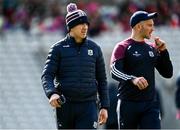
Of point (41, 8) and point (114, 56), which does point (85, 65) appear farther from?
point (41, 8)

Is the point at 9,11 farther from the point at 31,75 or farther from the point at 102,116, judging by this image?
the point at 102,116

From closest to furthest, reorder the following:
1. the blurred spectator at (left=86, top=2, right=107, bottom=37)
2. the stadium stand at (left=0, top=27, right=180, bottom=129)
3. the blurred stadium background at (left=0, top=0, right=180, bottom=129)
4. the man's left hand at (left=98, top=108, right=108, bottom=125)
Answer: the man's left hand at (left=98, top=108, right=108, bottom=125)
the stadium stand at (left=0, top=27, right=180, bottom=129)
the blurred stadium background at (left=0, top=0, right=180, bottom=129)
the blurred spectator at (left=86, top=2, right=107, bottom=37)

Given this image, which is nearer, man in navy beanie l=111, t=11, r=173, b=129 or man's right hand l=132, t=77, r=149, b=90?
man's right hand l=132, t=77, r=149, b=90

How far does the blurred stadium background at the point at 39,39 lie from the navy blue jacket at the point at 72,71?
8.09m

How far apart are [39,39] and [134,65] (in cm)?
863

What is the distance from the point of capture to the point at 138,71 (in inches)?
399

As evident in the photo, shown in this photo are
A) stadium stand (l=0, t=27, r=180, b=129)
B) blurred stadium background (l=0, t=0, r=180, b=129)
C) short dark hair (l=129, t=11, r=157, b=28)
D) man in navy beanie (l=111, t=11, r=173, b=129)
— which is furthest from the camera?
blurred stadium background (l=0, t=0, r=180, b=129)

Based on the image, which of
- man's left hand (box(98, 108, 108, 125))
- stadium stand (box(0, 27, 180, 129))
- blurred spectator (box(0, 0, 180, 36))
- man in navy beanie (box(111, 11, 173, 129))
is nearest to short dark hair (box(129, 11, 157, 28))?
man in navy beanie (box(111, 11, 173, 129))

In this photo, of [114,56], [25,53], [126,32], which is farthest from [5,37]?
[114,56]

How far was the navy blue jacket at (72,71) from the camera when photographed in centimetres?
974

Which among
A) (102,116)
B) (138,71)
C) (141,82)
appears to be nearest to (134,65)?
(138,71)

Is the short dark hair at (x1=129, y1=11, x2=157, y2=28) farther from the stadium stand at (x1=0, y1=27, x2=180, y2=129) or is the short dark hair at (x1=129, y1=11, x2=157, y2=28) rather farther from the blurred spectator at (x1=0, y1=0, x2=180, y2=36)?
the blurred spectator at (x1=0, y1=0, x2=180, y2=36)

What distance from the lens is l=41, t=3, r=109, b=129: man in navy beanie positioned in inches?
384

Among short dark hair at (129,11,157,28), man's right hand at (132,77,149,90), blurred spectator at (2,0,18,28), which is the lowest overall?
man's right hand at (132,77,149,90)
